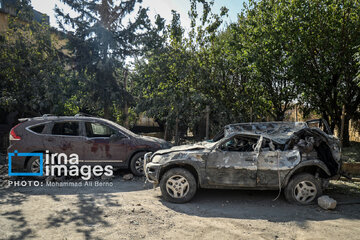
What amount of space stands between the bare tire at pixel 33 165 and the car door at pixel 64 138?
41cm

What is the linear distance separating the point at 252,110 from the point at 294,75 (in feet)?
7.47

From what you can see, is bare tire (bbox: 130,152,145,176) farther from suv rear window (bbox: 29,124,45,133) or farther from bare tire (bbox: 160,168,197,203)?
suv rear window (bbox: 29,124,45,133)

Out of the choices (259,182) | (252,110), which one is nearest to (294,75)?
(252,110)

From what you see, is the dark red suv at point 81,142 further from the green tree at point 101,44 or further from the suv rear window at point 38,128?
the green tree at point 101,44

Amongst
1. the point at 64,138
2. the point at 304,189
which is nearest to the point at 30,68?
the point at 64,138

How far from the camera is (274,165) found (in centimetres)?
545

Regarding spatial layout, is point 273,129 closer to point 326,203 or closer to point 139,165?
point 326,203

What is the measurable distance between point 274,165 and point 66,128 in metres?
5.77

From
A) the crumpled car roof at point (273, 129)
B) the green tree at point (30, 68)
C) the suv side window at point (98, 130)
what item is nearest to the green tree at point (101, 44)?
the green tree at point (30, 68)

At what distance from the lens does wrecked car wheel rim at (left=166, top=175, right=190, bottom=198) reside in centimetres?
554

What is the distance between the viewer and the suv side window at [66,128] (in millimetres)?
7496

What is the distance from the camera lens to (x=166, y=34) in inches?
458

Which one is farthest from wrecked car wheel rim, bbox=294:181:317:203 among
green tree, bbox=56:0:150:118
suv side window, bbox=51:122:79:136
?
green tree, bbox=56:0:150:118

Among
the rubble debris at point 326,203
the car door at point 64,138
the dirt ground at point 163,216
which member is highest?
the car door at point 64,138
